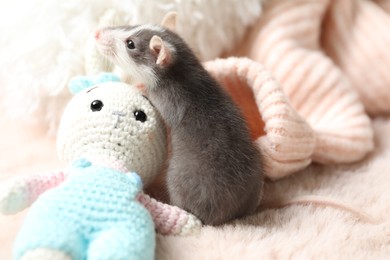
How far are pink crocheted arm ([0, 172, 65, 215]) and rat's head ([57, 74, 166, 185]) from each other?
0.06 m

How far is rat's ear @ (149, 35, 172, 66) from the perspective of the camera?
0.81 m

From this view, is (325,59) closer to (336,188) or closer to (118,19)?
(336,188)

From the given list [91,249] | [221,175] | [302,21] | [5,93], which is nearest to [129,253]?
[91,249]

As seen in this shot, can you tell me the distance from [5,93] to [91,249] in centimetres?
62

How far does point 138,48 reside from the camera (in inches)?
33.7

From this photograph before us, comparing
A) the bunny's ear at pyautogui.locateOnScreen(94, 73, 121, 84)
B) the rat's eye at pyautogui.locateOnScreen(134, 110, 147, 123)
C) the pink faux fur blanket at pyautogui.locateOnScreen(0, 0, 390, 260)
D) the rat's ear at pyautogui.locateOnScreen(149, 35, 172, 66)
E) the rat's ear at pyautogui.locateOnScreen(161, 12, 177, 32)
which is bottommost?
the pink faux fur blanket at pyautogui.locateOnScreen(0, 0, 390, 260)

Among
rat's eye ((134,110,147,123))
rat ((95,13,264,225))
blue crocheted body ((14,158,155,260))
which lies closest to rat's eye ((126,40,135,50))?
rat ((95,13,264,225))

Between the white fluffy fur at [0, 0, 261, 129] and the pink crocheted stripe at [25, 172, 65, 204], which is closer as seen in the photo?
the pink crocheted stripe at [25, 172, 65, 204]

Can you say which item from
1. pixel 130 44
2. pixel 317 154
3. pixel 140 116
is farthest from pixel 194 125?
pixel 317 154

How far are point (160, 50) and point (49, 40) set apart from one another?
29 cm

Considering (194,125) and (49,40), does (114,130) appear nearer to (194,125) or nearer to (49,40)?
(194,125)

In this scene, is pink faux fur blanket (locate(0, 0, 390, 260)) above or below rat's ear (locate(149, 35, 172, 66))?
below

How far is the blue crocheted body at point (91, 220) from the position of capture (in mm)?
567

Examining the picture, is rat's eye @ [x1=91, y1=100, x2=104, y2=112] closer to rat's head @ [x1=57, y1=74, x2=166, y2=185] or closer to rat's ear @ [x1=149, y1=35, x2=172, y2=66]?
→ rat's head @ [x1=57, y1=74, x2=166, y2=185]
